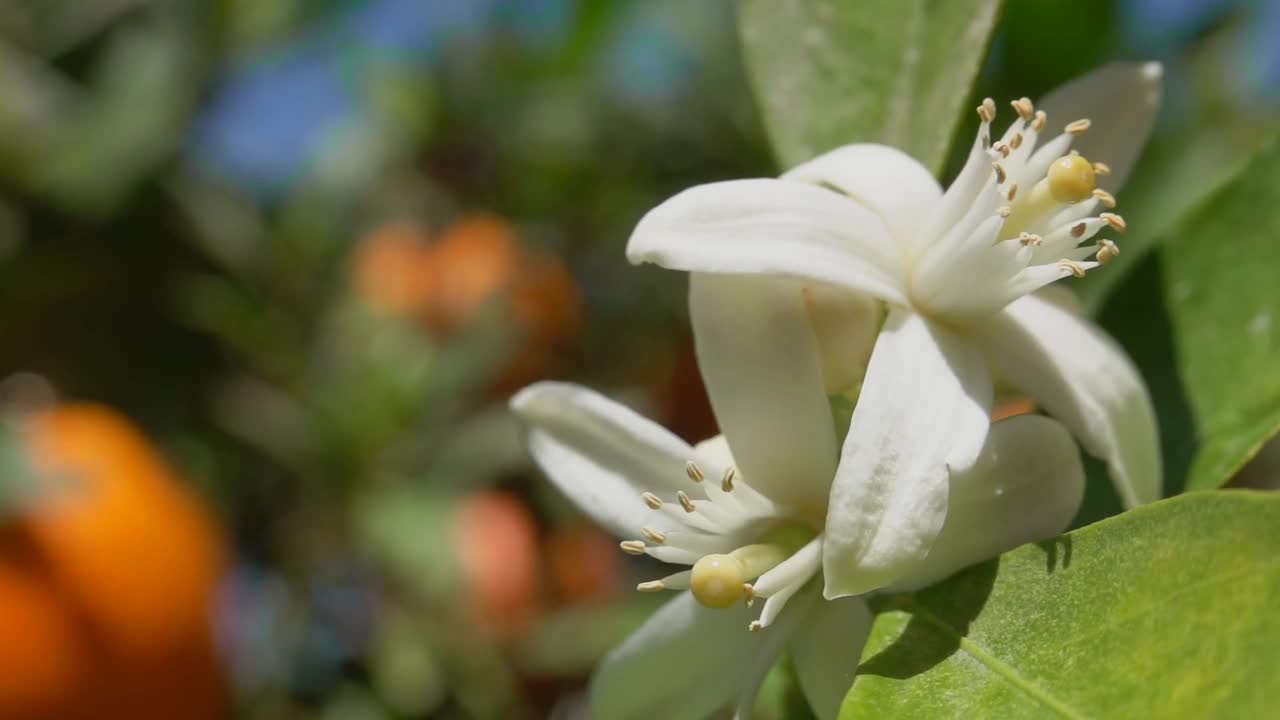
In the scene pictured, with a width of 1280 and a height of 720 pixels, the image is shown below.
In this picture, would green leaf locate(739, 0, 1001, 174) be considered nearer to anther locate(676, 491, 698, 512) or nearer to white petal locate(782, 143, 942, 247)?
white petal locate(782, 143, 942, 247)

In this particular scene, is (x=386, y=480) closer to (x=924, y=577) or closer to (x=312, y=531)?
(x=312, y=531)

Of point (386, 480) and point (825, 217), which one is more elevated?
point (825, 217)

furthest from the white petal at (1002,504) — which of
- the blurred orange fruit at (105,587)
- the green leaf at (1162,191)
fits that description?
the blurred orange fruit at (105,587)

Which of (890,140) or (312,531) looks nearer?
(890,140)

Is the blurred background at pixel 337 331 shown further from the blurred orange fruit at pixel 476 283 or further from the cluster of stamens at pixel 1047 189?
the cluster of stamens at pixel 1047 189

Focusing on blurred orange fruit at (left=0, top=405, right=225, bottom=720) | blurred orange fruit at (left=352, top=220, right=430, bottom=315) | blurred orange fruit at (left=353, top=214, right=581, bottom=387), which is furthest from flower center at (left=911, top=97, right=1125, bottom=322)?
blurred orange fruit at (left=352, top=220, right=430, bottom=315)

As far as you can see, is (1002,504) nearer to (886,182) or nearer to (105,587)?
(886,182)

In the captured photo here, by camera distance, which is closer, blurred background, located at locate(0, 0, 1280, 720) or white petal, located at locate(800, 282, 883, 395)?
white petal, located at locate(800, 282, 883, 395)

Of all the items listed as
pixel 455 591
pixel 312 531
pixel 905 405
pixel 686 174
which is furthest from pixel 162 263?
pixel 905 405
